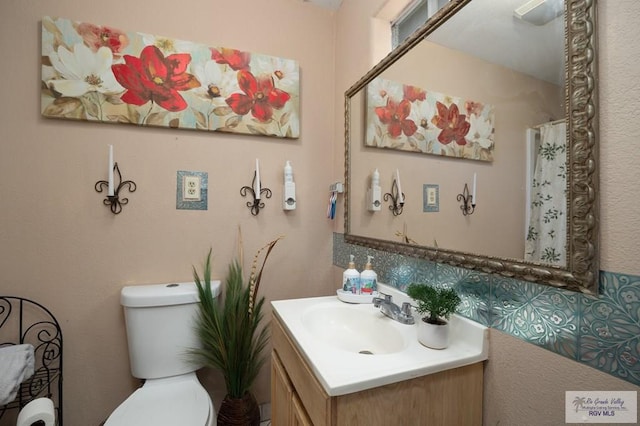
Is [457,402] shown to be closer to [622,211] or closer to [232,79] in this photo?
[622,211]

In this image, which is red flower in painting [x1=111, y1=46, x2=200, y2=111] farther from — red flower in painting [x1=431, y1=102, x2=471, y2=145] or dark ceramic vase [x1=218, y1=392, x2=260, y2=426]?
dark ceramic vase [x1=218, y1=392, x2=260, y2=426]

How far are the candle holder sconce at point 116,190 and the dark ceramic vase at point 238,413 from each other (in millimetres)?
1106

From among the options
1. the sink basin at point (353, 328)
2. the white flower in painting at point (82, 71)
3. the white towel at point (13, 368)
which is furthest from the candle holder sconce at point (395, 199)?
the white towel at point (13, 368)

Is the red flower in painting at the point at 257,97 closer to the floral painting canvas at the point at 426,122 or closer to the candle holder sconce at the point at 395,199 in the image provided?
the floral painting canvas at the point at 426,122

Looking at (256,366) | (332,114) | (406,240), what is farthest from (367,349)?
(332,114)

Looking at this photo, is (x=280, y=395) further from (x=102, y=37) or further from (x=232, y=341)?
(x=102, y=37)

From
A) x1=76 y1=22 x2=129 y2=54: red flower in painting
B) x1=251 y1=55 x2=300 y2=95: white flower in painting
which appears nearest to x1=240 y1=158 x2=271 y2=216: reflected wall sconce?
x1=251 y1=55 x2=300 y2=95: white flower in painting

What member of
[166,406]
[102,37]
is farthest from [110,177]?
[166,406]

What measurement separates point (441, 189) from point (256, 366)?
1.29 meters

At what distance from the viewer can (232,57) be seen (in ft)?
4.98

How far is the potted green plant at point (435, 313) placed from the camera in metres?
0.80

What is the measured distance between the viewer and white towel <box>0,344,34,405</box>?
1.00m

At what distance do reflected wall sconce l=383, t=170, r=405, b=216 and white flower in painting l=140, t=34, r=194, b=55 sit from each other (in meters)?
1.27

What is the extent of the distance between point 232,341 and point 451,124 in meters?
1.36
